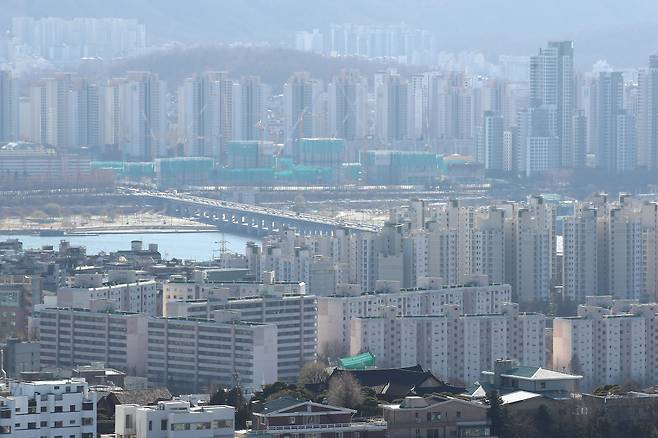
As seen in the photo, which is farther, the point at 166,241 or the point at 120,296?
the point at 166,241

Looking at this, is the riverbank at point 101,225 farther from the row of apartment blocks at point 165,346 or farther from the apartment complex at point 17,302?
the row of apartment blocks at point 165,346

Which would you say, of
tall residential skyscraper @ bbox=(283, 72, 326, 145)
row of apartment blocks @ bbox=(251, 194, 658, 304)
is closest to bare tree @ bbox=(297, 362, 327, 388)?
row of apartment blocks @ bbox=(251, 194, 658, 304)

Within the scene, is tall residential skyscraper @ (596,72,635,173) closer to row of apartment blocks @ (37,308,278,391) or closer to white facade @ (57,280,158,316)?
white facade @ (57,280,158,316)

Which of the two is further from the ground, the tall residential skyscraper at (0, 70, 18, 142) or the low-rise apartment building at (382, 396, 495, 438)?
the tall residential skyscraper at (0, 70, 18, 142)

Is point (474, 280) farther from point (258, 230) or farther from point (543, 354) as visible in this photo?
point (258, 230)

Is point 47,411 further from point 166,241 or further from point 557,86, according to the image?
point 557,86

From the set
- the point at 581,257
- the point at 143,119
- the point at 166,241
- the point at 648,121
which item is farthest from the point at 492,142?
the point at 581,257
